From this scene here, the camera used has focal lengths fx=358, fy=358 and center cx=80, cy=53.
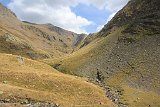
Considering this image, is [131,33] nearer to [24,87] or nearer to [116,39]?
[116,39]

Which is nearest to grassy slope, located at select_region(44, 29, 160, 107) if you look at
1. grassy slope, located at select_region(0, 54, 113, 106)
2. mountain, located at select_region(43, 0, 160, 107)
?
mountain, located at select_region(43, 0, 160, 107)

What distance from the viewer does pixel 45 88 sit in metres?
68.6

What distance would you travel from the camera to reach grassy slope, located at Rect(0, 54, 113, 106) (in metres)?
62.2

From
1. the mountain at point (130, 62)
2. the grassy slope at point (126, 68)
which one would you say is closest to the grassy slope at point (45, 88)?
the mountain at point (130, 62)

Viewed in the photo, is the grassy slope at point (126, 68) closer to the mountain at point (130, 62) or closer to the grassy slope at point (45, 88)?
the mountain at point (130, 62)

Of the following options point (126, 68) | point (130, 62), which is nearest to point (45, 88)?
point (126, 68)

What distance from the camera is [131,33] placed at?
11775 cm

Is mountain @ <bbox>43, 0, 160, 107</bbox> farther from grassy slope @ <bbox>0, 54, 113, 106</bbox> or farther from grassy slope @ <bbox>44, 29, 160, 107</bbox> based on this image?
grassy slope @ <bbox>0, 54, 113, 106</bbox>

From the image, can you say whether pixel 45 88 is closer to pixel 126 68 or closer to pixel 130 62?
pixel 126 68

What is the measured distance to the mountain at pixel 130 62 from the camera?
8012 centimetres

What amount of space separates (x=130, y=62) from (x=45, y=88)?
37.0 metres

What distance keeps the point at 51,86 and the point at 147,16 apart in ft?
218

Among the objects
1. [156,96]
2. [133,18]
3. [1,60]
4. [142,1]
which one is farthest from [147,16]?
[1,60]

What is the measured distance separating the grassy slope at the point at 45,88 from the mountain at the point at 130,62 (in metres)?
6.76
